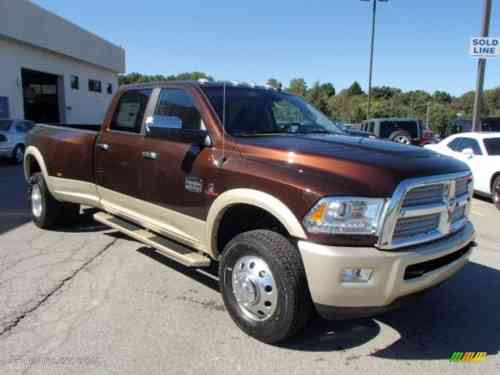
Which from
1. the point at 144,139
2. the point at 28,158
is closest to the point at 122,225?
the point at 144,139

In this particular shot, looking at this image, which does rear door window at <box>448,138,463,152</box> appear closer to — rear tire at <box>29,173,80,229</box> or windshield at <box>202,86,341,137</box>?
windshield at <box>202,86,341,137</box>

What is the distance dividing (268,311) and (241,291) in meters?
0.28

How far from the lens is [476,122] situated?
1288cm

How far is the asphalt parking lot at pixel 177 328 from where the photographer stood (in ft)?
9.98

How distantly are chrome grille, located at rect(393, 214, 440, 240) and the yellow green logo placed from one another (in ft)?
3.11

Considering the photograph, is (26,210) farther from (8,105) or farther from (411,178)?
(8,105)

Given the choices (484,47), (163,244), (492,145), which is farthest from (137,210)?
(484,47)

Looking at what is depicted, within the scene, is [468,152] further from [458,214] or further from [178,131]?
[178,131]

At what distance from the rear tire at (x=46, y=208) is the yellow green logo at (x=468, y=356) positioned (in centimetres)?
521

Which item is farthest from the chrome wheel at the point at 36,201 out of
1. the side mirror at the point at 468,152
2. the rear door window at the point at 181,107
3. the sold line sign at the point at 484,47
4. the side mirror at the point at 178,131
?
the sold line sign at the point at 484,47

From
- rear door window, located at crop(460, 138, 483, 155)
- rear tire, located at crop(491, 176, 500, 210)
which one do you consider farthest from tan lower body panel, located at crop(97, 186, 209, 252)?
rear door window, located at crop(460, 138, 483, 155)

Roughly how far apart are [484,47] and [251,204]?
10675 millimetres

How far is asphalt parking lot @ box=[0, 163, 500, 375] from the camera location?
3041 mm

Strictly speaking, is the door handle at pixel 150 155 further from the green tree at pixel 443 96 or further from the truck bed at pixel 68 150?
the green tree at pixel 443 96
